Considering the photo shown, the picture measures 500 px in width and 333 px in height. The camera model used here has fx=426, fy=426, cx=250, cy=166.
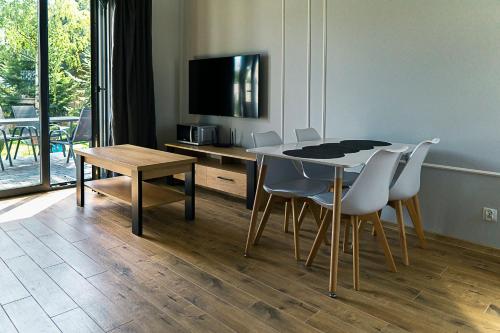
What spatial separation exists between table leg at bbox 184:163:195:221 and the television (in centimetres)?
119

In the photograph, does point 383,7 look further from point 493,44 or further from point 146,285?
point 146,285

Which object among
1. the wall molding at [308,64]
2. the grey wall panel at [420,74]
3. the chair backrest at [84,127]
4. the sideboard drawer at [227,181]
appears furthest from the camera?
the chair backrest at [84,127]

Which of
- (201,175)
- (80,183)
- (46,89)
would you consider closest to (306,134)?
(201,175)

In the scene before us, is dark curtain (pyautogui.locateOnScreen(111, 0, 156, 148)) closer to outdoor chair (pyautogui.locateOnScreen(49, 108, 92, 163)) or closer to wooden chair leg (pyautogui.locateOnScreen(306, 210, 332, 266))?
outdoor chair (pyautogui.locateOnScreen(49, 108, 92, 163))

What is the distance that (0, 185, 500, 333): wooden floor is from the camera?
2.11 m

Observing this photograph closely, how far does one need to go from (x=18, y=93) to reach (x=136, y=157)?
1750 millimetres

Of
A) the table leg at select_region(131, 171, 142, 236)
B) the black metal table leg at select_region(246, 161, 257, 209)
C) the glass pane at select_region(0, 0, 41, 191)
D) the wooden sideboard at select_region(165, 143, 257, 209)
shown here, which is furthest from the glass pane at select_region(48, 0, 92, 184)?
the black metal table leg at select_region(246, 161, 257, 209)

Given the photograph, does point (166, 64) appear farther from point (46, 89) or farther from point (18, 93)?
point (18, 93)

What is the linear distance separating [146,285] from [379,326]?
1302mm

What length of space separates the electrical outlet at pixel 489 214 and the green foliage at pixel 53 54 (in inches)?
165

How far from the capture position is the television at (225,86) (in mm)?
4539

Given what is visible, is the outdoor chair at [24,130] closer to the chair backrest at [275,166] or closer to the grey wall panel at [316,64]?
the chair backrest at [275,166]

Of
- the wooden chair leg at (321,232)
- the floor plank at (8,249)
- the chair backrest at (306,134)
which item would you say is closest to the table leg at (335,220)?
the wooden chair leg at (321,232)

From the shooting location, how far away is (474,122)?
308 cm
